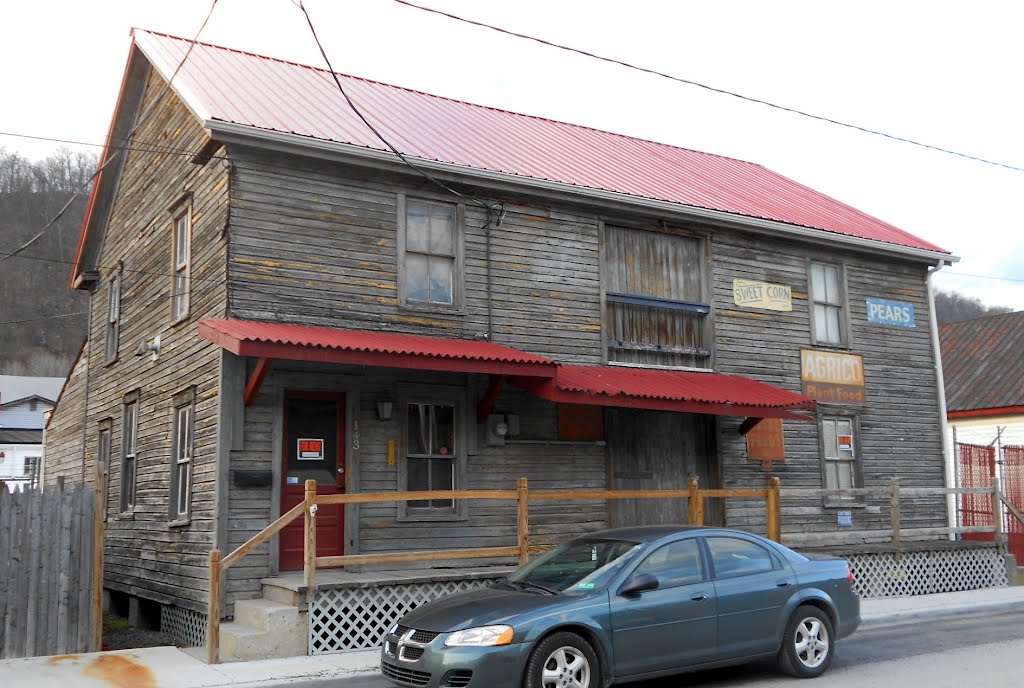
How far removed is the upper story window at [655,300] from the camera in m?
15.3

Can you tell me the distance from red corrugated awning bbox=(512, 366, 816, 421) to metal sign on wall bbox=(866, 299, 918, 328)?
11.6ft

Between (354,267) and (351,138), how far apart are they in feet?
5.78

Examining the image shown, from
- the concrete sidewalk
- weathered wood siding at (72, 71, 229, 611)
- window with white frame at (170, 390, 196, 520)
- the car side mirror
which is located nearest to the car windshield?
the car side mirror

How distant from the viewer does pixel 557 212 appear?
14789mm

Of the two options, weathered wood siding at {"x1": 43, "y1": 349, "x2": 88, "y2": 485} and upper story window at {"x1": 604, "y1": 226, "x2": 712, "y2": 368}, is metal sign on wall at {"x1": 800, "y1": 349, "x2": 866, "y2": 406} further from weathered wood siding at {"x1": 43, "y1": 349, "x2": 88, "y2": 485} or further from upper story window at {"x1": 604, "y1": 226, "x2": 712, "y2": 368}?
weathered wood siding at {"x1": 43, "y1": 349, "x2": 88, "y2": 485}

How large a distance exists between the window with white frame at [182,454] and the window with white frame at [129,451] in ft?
7.39

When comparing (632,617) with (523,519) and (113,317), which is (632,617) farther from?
(113,317)

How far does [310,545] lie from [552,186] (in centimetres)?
663

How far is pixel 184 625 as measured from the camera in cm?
1255

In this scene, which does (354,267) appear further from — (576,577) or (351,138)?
(576,577)

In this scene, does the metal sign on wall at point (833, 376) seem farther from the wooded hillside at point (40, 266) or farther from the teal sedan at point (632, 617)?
the wooded hillside at point (40, 266)

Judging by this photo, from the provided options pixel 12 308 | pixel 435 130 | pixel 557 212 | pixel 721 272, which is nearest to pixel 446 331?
pixel 557 212

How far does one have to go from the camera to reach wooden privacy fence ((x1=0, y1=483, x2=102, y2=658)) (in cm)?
1070

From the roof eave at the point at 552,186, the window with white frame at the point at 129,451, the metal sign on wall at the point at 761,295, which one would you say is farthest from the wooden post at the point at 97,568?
the metal sign on wall at the point at 761,295
